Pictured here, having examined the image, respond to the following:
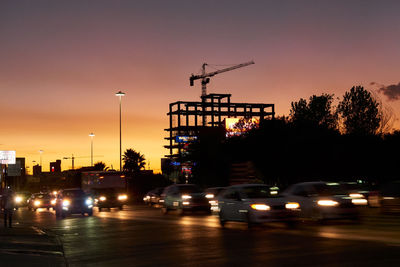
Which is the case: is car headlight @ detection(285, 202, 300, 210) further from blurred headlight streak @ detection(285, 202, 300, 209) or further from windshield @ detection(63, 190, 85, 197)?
windshield @ detection(63, 190, 85, 197)

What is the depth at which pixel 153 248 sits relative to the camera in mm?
16516

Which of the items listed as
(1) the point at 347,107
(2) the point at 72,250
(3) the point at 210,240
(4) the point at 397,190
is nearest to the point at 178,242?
(3) the point at 210,240

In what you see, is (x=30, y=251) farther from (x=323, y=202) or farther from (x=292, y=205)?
(x=323, y=202)

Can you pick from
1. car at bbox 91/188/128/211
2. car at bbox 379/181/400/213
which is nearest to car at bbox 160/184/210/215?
car at bbox 379/181/400/213

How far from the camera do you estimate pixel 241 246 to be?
1603 cm

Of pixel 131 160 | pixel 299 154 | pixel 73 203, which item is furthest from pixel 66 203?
pixel 131 160

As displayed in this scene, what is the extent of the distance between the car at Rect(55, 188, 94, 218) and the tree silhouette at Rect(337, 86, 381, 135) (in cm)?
6763

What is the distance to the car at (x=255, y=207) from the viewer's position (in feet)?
71.9

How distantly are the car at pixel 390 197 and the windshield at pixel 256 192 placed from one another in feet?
24.7

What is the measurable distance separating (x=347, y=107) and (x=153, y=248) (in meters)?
89.9

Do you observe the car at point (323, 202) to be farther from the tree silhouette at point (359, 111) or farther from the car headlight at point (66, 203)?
the tree silhouette at point (359, 111)

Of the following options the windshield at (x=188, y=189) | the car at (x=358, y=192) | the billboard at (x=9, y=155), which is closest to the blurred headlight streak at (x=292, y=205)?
the car at (x=358, y=192)

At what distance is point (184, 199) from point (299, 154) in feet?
113

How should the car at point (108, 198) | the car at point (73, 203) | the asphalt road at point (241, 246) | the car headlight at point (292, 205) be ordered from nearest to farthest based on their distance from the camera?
1. the asphalt road at point (241, 246)
2. the car headlight at point (292, 205)
3. the car at point (73, 203)
4. the car at point (108, 198)
